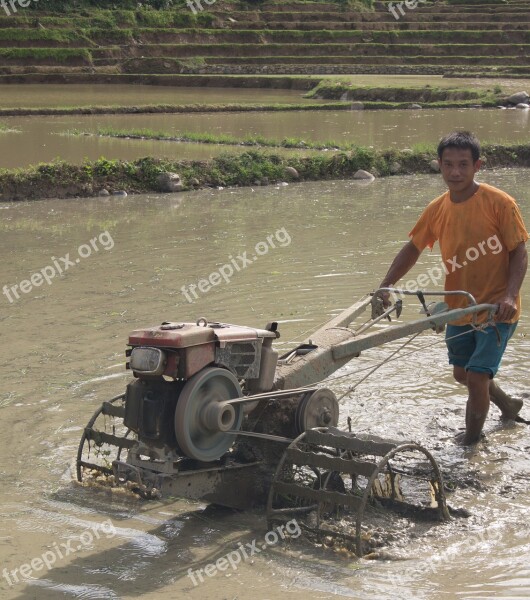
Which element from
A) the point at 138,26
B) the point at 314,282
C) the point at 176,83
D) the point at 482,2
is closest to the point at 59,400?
the point at 314,282

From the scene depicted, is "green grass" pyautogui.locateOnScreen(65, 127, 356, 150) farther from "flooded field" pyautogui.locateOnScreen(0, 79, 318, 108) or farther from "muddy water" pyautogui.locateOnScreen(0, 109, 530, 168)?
"flooded field" pyautogui.locateOnScreen(0, 79, 318, 108)

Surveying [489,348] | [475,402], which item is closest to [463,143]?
[489,348]

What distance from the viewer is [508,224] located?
15.4 ft

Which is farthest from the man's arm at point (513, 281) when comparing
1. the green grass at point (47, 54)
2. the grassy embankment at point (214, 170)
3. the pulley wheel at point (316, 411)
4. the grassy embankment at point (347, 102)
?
the green grass at point (47, 54)

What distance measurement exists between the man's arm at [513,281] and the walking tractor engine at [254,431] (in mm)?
65

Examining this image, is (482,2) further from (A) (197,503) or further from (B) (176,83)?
(A) (197,503)

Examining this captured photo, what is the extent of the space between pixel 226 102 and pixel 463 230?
22.6 meters

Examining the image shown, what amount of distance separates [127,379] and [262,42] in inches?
1314

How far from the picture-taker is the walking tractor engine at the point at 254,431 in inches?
149

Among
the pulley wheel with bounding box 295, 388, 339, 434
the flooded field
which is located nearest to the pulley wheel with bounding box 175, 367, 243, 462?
the pulley wheel with bounding box 295, 388, 339, 434

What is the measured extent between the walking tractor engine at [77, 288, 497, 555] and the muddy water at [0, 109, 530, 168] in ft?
36.9

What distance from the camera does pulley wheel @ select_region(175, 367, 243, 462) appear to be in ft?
12.3

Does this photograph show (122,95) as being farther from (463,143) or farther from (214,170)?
(463,143)

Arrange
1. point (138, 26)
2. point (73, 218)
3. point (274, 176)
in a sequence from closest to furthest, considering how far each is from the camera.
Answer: point (73, 218) < point (274, 176) < point (138, 26)
